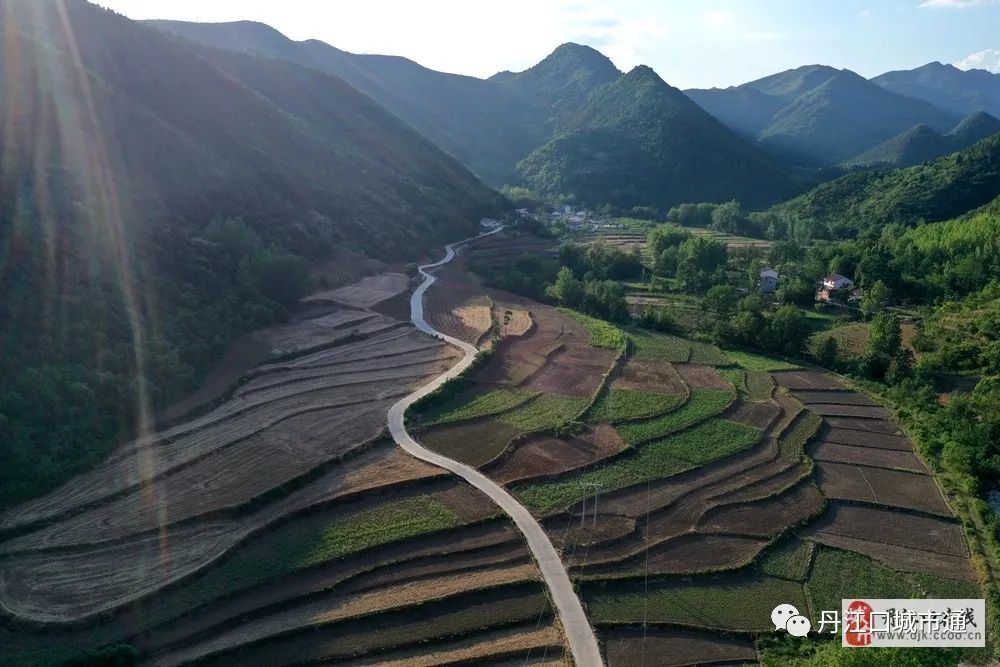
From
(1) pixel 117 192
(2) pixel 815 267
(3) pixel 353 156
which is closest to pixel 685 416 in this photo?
(2) pixel 815 267

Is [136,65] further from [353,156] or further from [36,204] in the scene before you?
[36,204]

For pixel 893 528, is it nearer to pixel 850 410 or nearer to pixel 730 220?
pixel 850 410

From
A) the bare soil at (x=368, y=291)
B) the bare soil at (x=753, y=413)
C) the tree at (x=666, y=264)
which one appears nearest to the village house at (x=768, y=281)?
the tree at (x=666, y=264)

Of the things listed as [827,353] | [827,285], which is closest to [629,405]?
[827,353]

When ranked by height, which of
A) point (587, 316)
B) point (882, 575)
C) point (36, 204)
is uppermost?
point (36, 204)

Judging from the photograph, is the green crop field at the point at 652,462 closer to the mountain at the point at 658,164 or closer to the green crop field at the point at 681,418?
the green crop field at the point at 681,418

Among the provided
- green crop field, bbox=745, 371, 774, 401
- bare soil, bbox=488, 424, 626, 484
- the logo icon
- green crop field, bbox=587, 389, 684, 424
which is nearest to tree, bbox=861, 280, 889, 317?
green crop field, bbox=745, 371, 774, 401

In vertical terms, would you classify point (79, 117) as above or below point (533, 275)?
above
